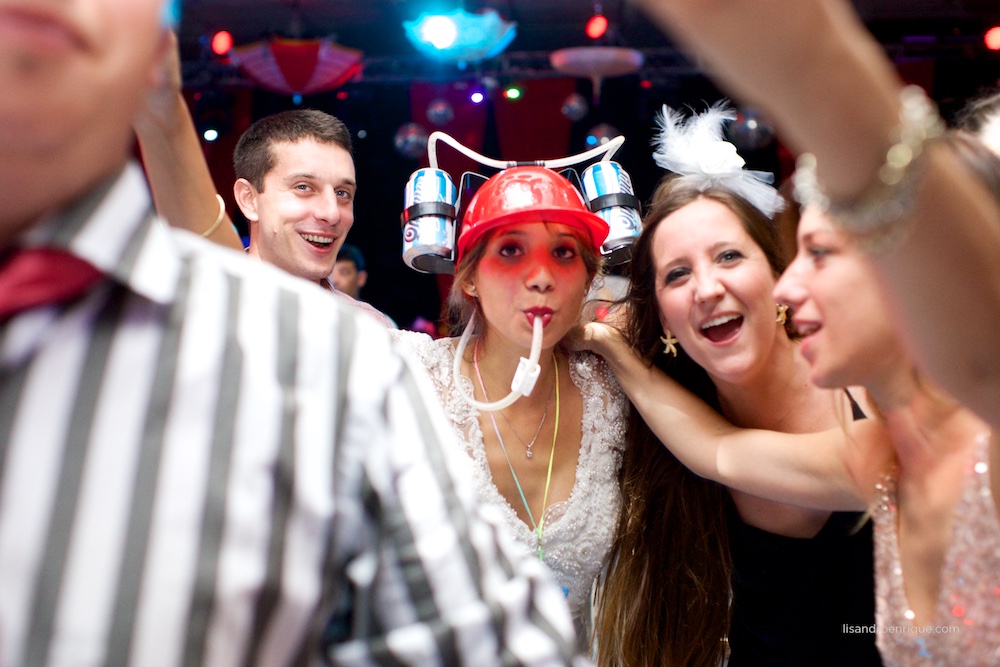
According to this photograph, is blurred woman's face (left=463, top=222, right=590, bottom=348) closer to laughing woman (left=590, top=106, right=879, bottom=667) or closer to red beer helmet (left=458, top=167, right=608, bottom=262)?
red beer helmet (left=458, top=167, right=608, bottom=262)

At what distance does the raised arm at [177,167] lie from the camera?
5.13ft

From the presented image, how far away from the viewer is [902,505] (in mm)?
1549

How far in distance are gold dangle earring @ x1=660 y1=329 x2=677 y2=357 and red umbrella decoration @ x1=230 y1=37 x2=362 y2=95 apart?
452 centimetres

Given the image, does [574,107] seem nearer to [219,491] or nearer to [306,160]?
[306,160]

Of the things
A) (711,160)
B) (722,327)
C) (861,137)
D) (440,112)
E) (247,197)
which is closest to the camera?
(861,137)

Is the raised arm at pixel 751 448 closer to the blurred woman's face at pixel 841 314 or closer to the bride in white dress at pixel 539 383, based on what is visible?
the bride in white dress at pixel 539 383

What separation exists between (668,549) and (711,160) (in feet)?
3.48

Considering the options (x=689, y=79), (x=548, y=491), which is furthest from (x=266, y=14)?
(x=548, y=491)

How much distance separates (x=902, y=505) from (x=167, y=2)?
4.61ft

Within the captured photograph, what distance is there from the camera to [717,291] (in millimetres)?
2154

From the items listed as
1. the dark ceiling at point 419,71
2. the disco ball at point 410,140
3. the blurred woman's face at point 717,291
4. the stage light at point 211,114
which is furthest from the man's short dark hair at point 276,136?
the stage light at point 211,114

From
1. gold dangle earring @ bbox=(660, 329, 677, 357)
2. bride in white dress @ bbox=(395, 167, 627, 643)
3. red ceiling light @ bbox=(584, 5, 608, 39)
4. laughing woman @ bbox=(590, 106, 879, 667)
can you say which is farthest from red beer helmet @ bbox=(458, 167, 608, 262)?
red ceiling light @ bbox=(584, 5, 608, 39)

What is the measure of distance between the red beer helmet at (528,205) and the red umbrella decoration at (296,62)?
4165 mm

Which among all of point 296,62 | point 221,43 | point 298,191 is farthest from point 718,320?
point 221,43
